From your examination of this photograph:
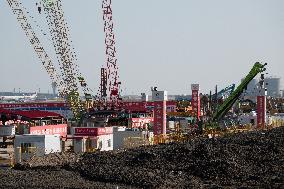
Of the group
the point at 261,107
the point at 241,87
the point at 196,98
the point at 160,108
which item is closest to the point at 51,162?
the point at 160,108

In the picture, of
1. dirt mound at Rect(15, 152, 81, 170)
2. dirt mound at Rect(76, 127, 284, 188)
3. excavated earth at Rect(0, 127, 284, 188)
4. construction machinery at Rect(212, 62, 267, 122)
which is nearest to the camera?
excavated earth at Rect(0, 127, 284, 188)

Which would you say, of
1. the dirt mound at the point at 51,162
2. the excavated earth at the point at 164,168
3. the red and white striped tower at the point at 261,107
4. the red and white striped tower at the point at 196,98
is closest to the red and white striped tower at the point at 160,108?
the excavated earth at the point at 164,168

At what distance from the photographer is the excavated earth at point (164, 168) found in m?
25.0

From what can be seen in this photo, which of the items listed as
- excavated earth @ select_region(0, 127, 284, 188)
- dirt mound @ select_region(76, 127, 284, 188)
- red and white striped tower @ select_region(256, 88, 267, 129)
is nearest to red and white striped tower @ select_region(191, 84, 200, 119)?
red and white striped tower @ select_region(256, 88, 267, 129)

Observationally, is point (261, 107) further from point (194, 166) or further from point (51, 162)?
point (51, 162)

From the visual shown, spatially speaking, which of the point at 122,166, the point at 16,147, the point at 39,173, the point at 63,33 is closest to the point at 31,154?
the point at 16,147

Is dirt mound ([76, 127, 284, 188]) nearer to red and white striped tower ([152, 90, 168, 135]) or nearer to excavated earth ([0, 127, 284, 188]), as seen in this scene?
excavated earth ([0, 127, 284, 188])

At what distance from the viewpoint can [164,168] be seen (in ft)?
93.1

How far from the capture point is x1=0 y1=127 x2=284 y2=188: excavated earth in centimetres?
2497

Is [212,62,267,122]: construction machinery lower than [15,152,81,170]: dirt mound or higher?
higher

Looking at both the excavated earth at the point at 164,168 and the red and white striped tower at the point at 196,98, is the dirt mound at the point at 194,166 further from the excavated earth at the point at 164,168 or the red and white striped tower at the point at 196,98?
the red and white striped tower at the point at 196,98

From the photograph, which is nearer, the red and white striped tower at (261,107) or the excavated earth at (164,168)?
the excavated earth at (164,168)

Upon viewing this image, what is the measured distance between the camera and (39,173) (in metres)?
28.7

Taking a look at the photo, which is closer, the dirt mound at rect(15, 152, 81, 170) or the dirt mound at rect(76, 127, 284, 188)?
the dirt mound at rect(76, 127, 284, 188)
